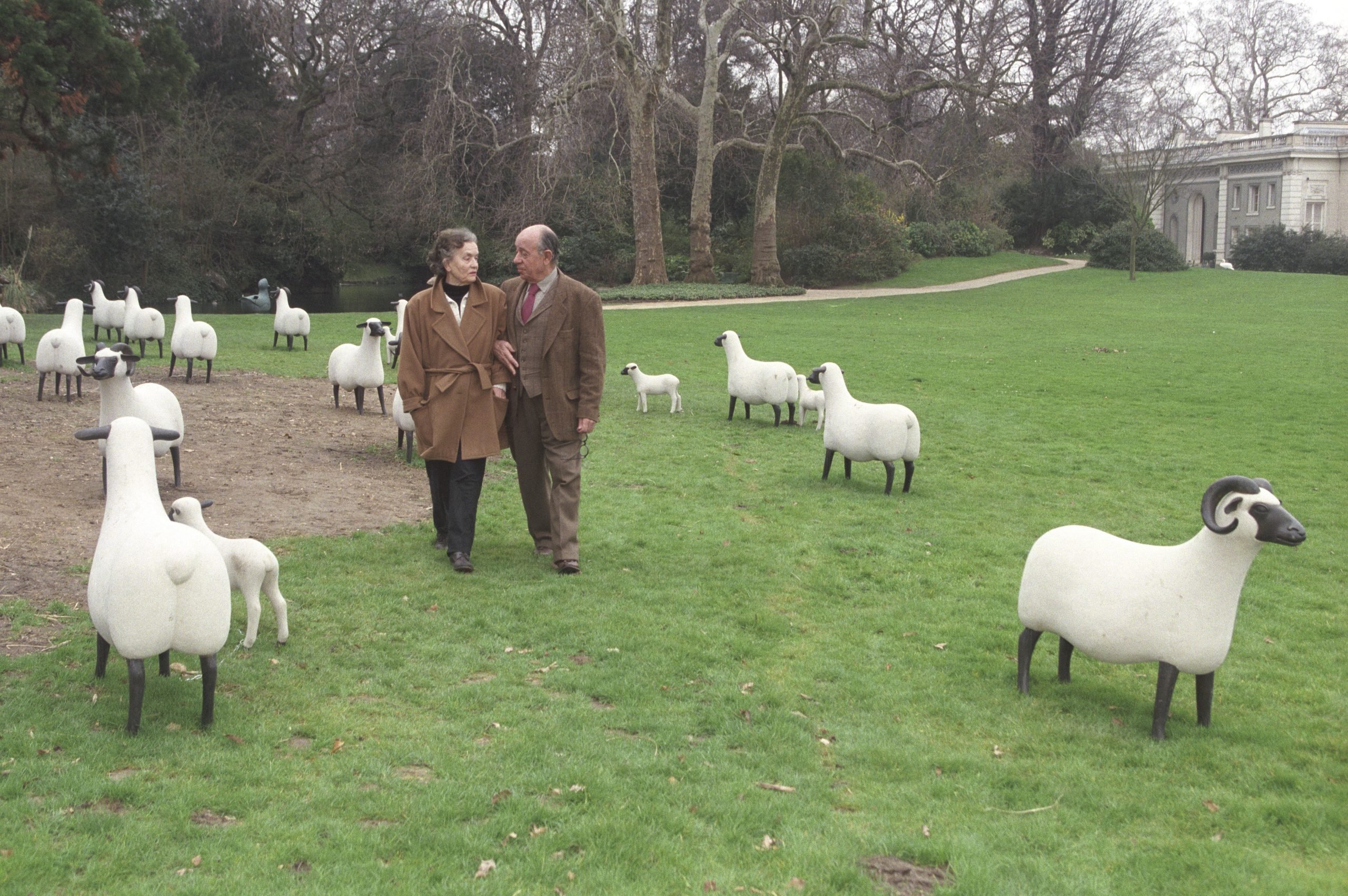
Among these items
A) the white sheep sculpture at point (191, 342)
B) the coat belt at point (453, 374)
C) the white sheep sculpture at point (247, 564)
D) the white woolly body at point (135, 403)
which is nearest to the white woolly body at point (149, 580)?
the white sheep sculpture at point (247, 564)

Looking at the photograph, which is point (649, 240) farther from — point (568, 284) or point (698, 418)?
point (568, 284)

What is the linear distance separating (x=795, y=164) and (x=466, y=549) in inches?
1522

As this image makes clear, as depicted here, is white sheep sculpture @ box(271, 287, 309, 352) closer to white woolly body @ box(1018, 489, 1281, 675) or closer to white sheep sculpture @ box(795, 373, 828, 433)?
white sheep sculpture @ box(795, 373, 828, 433)

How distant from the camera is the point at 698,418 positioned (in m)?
16.2

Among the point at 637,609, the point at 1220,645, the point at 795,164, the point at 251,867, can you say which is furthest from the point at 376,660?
the point at 795,164

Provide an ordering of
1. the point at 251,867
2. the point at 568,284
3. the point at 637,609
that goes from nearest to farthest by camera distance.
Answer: the point at 251,867 < the point at 637,609 < the point at 568,284

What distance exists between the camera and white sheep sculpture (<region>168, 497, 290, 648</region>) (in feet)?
21.0

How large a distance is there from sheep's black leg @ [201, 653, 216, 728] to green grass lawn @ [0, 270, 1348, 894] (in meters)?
0.11

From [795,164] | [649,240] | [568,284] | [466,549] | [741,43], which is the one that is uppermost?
[741,43]

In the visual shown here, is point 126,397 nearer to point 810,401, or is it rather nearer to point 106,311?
point 810,401

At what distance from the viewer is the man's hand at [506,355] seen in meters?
8.30

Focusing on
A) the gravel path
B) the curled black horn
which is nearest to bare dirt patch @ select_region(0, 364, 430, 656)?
the curled black horn

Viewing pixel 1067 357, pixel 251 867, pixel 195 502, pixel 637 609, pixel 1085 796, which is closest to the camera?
pixel 251 867

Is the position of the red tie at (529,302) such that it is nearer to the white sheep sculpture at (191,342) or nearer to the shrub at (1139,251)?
the white sheep sculpture at (191,342)
